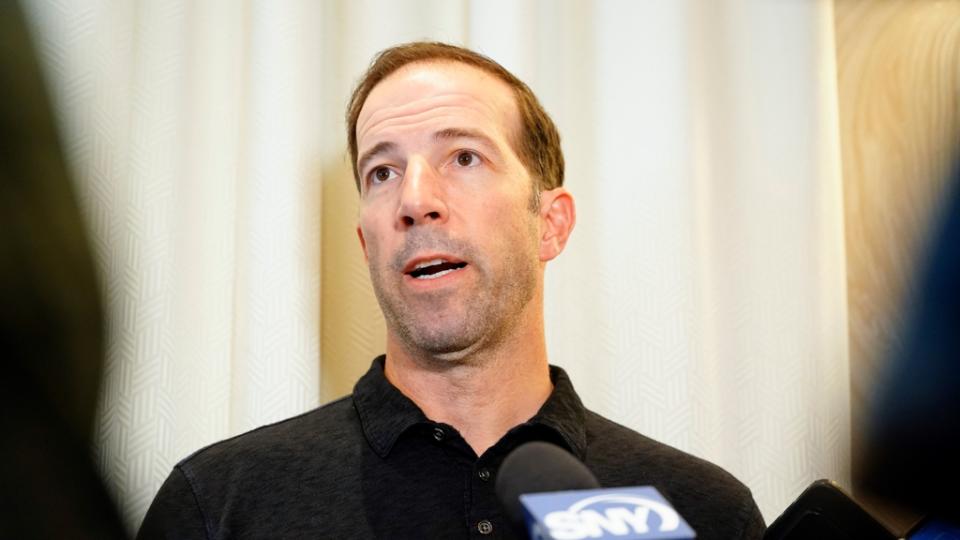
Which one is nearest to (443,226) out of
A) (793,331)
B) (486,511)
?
(486,511)

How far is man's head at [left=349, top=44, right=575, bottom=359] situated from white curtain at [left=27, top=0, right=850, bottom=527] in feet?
0.70

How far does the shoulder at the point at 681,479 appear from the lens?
138 centimetres

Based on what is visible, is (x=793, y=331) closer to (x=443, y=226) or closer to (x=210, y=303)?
(x=443, y=226)

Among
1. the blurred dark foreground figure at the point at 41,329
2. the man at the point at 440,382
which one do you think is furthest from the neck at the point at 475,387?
the blurred dark foreground figure at the point at 41,329

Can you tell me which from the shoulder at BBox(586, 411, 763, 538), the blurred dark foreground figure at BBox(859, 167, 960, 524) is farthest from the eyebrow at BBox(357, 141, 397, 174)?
the blurred dark foreground figure at BBox(859, 167, 960, 524)

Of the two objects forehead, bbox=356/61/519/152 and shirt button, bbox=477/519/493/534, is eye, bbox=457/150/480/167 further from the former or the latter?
shirt button, bbox=477/519/493/534

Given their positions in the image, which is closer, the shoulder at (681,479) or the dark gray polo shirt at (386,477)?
the dark gray polo shirt at (386,477)

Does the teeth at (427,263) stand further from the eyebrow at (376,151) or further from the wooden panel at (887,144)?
the wooden panel at (887,144)

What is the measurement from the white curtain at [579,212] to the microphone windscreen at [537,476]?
0.93m

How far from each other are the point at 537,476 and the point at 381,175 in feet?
2.82

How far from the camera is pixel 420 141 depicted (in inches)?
57.1

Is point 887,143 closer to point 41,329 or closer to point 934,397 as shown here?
point 934,397

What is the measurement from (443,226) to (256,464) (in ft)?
1.38

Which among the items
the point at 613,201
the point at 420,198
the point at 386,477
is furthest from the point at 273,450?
the point at 613,201
